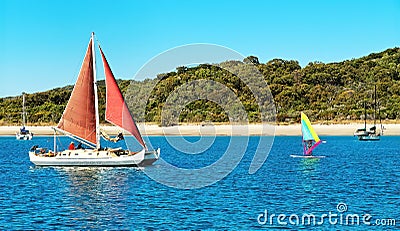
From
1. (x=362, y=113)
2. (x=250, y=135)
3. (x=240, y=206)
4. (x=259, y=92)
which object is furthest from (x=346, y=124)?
(x=240, y=206)

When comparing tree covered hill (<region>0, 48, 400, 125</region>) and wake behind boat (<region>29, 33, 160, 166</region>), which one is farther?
tree covered hill (<region>0, 48, 400, 125</region>)

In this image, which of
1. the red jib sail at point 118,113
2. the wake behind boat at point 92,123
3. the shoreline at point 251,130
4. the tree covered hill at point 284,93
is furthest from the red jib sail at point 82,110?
the shoreline at point 251,130

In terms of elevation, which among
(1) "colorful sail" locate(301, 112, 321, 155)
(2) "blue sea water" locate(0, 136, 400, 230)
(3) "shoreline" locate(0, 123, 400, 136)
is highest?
(1) "colorful sail" locate(301, 112, 321, 155)

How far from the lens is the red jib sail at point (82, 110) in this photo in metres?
45.3

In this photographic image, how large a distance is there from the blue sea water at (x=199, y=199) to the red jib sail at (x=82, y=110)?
2.85 m

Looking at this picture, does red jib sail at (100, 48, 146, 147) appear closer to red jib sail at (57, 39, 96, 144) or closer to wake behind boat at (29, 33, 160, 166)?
wake behind boat at (29, 33, 160, 166)

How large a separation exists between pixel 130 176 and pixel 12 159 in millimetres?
23720

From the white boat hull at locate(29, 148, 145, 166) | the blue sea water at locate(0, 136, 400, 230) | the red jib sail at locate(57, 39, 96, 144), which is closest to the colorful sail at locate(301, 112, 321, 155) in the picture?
the blue sea water at locate(0, 136, 400, 230)

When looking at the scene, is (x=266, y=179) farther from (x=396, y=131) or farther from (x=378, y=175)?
(x=396, y=131)

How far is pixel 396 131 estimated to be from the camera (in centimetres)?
10719

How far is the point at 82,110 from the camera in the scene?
45.4m

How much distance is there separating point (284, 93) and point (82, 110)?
88998 mm

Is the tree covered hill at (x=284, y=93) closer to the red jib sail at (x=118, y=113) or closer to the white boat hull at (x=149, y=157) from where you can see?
the white boat hull at (x=149, y=157)

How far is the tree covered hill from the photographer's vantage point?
380 ft
